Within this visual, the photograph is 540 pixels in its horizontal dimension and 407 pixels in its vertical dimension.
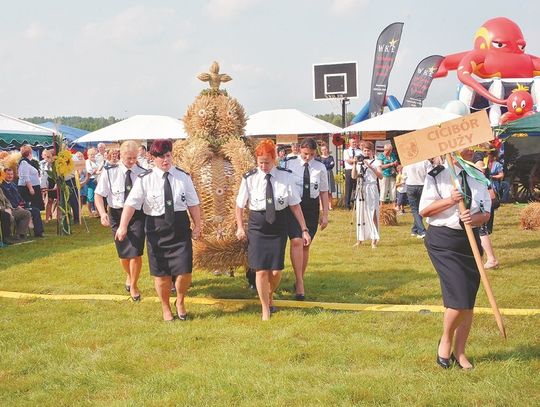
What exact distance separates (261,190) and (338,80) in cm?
1812

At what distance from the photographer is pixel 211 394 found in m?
4.43

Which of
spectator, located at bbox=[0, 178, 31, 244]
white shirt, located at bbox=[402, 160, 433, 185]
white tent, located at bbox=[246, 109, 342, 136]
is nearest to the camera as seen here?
white shirt, located at bbox=[402, 160, 433, 185]

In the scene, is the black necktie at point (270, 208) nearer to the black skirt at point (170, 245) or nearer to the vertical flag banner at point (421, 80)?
the black skirt at point (170, 245)

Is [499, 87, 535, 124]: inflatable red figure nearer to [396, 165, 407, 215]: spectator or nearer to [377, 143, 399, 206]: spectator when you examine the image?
[377, 143, 399, 206]: spectator

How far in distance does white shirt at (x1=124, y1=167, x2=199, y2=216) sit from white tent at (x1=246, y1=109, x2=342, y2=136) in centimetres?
1107

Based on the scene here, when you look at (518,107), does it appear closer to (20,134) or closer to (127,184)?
(20,134)

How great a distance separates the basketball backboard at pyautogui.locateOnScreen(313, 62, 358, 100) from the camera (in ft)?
76.7

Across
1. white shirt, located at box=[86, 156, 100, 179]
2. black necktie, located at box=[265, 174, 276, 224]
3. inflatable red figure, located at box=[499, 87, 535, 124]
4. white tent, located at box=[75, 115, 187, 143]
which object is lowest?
black necktie, located at box=[265, 174, 276, 224]

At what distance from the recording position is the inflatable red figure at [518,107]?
67.1 ft

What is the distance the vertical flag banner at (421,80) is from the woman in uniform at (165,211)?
66.1 ft

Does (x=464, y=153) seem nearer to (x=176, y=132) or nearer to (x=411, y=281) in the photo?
(x=411, y=281)

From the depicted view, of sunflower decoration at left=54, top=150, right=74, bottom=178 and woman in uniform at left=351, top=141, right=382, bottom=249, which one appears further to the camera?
sunflower decoration at left=54, top=150, right=74, bottom=178

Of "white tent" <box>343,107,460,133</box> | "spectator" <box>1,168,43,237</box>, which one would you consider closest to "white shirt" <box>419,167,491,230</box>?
"white tent" <box>343,107,460,133</box>

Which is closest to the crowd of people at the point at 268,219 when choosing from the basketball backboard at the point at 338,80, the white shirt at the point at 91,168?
the white shirt at the point at 91,168
